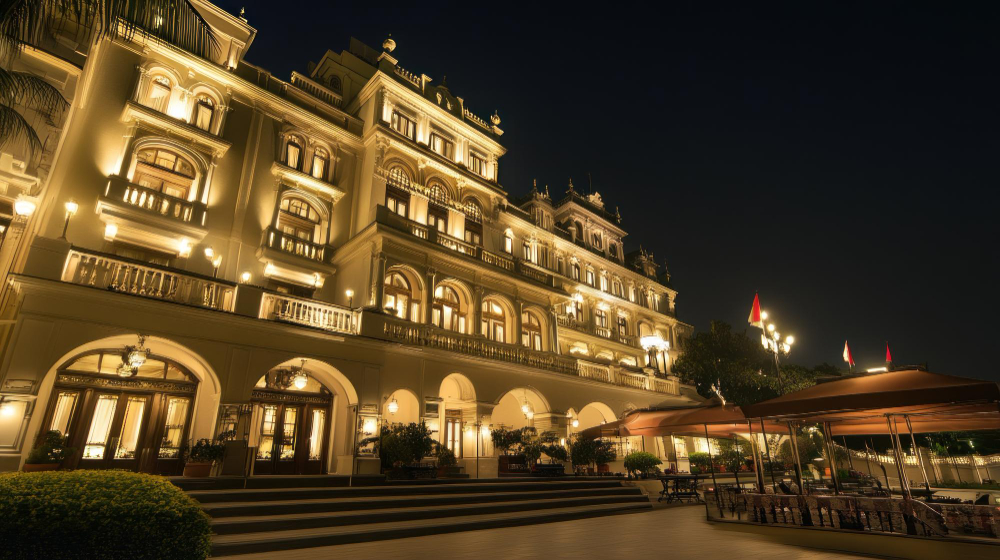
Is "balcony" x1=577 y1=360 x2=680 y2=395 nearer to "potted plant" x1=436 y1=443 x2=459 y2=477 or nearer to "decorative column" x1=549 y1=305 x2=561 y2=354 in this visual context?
"decorative column" x1=549 y1=305 x2=561 y2=354

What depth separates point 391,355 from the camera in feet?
62.6

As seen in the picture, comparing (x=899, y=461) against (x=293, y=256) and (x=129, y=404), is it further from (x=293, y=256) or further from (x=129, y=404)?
(x=293, y=256)

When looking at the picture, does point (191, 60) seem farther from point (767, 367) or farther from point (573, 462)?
point (767, 367)

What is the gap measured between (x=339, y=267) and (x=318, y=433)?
7.35 meters

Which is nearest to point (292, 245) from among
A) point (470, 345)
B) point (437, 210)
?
point (437, 210)

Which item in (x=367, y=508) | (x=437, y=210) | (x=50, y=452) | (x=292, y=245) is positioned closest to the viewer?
(x=50, y=452)

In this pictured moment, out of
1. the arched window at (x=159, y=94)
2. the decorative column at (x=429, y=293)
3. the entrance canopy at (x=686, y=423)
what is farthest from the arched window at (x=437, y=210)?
the entrance canopy at (x=686, y=423)

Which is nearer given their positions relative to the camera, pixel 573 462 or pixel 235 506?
pixel 235 506

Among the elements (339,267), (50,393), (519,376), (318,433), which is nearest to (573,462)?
(519,376)

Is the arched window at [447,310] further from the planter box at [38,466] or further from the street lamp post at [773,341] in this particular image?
the planter box at [38,466]

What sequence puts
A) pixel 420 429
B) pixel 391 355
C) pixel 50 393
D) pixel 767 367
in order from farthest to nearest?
pixel 767 367 < pixel 391 355 < pixel 420 429 < pixel 50 393

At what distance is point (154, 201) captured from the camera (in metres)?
17.5

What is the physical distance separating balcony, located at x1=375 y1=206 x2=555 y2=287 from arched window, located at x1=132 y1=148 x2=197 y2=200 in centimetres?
720

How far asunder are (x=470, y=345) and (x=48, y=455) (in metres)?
14.0
